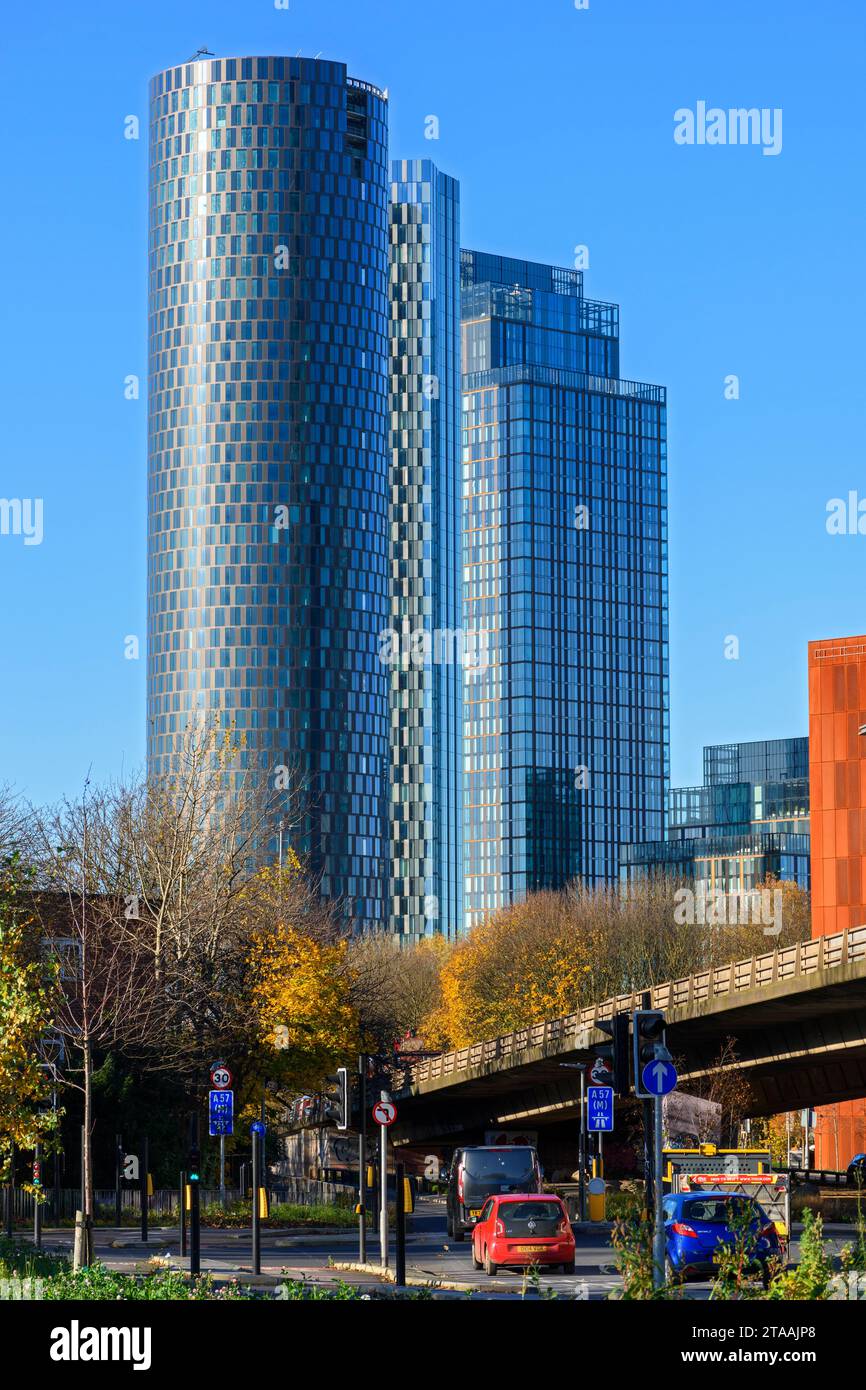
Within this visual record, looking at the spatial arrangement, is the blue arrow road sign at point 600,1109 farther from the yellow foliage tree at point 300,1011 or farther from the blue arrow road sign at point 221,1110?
the blue arrow road sign at point 221,1110

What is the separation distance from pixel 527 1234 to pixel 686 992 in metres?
31.9

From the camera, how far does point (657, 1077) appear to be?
2680 centimetres

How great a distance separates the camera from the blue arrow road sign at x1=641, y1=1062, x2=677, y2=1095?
26.8 meters

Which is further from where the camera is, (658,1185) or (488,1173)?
(488,1173)

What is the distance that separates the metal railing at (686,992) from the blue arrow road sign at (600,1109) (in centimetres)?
260

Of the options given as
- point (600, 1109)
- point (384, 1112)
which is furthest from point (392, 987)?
point (384, 1112)

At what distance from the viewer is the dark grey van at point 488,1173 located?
47.4m

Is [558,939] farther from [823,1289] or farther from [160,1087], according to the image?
[823,1289]

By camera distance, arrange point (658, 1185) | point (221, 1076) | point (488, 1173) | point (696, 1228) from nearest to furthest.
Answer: point (658, 1185)
point (696, 1228)
point (221, 1076)
point (488, 1173)

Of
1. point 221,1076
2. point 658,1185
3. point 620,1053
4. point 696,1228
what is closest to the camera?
point 658,1185

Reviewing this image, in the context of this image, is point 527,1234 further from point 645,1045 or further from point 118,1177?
point 118,1177

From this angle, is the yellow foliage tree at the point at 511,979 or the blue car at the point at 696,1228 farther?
the yellow foliage tree at the point at 511,979

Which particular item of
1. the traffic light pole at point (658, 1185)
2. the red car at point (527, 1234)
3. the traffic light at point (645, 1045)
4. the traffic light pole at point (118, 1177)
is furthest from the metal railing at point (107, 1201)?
the traffic light at point (645, 1045)
